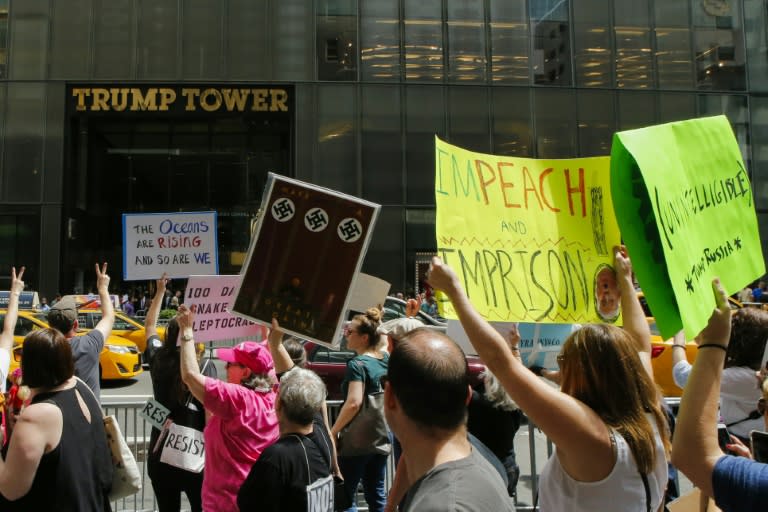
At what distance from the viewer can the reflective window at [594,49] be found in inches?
1025

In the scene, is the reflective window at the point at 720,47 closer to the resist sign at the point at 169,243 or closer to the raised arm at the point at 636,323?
the resist sign at the point at 169,243

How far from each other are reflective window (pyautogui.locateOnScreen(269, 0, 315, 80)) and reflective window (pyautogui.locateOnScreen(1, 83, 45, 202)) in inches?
343

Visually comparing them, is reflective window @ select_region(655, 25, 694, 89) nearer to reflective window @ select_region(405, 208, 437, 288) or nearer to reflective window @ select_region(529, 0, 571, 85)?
reflective window @ select_region(529, 0, 571, 85)

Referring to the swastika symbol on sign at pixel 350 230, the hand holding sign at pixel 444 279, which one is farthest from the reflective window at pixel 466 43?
the hand holding sign at pixel 444 279

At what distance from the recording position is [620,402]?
2.45 meters

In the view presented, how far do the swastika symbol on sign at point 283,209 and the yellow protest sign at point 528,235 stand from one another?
1.10 m

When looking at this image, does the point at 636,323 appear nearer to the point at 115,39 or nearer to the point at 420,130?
the point at 420,130

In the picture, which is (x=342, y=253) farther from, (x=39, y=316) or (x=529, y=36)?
(x=529, y=36)

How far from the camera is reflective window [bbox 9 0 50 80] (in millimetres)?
25203

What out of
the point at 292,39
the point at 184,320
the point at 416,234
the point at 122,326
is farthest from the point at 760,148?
the point at 184,320

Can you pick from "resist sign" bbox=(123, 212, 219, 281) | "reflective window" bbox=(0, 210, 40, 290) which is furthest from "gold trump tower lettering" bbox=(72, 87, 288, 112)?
"resist sign" bbox=(123, 212, 219, 281)

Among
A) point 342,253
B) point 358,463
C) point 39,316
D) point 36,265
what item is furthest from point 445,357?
point 36,265

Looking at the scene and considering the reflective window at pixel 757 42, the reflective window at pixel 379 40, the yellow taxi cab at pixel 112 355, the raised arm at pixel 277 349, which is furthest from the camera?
the reflective window at pixel 757 42

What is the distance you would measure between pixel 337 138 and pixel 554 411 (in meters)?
23.9
